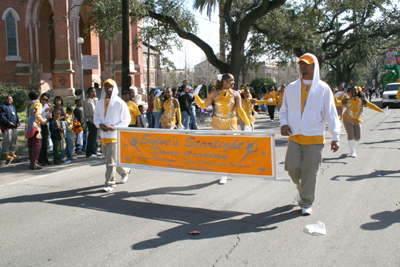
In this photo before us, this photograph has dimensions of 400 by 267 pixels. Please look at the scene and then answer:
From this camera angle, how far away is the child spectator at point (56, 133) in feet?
30.5

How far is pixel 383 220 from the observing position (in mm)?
4801

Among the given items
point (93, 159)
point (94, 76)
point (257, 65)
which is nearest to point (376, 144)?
point (93, 159)

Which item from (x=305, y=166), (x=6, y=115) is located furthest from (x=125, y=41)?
(x=305, y=166)

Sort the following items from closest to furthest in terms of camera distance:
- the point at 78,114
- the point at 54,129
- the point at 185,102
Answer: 1. the point at 54,129
2. the point at 78,114
3. the point at 185,102

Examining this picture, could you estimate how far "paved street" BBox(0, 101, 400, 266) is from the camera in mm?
3861

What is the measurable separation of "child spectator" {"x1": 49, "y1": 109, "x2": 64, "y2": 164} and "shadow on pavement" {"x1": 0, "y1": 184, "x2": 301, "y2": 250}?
10.2 feet

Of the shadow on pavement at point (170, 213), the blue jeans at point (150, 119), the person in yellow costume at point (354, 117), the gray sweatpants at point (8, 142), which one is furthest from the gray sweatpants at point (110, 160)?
the blue jeans at point (150, 119)

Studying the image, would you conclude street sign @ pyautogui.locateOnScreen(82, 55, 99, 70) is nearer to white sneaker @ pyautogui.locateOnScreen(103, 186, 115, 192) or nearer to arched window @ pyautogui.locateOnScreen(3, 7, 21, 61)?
white sneaker @ pyautogui.locateOnScreen(103, 186, 115, 192)

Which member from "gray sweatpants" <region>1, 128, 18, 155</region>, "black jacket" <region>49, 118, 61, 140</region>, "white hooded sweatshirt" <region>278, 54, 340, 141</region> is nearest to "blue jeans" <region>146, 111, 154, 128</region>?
"black jacket" <region>49, 118, 61, 140</region>

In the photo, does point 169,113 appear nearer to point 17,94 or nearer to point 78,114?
point 78,114

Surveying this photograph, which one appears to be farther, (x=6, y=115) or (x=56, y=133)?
(x=56, y=133)

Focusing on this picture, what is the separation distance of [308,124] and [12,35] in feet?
99.7

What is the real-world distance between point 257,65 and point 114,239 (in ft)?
75.1

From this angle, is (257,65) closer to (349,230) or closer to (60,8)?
(60,8)
